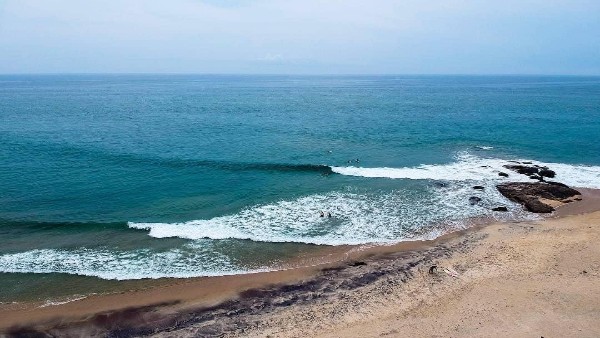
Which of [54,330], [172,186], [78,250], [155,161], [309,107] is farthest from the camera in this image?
[309,107]

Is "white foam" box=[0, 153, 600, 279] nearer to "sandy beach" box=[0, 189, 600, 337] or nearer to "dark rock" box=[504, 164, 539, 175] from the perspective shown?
"dark rock" box=[504, 164, 539, 175]

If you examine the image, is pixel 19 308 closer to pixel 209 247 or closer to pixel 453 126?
pixel 209 247

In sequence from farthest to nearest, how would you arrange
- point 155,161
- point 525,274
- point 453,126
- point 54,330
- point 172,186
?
point 453,126 → point 155,161 → point 172,186 → point 525,274 → point 54,330

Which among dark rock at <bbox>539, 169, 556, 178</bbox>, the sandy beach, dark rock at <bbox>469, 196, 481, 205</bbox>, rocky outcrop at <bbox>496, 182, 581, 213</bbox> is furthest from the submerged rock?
the sandy beach

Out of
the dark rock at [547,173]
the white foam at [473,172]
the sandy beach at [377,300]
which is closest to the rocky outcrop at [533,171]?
the dark rock at [547,173]

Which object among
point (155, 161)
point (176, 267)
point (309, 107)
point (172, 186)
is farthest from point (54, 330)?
point (309, 107)
